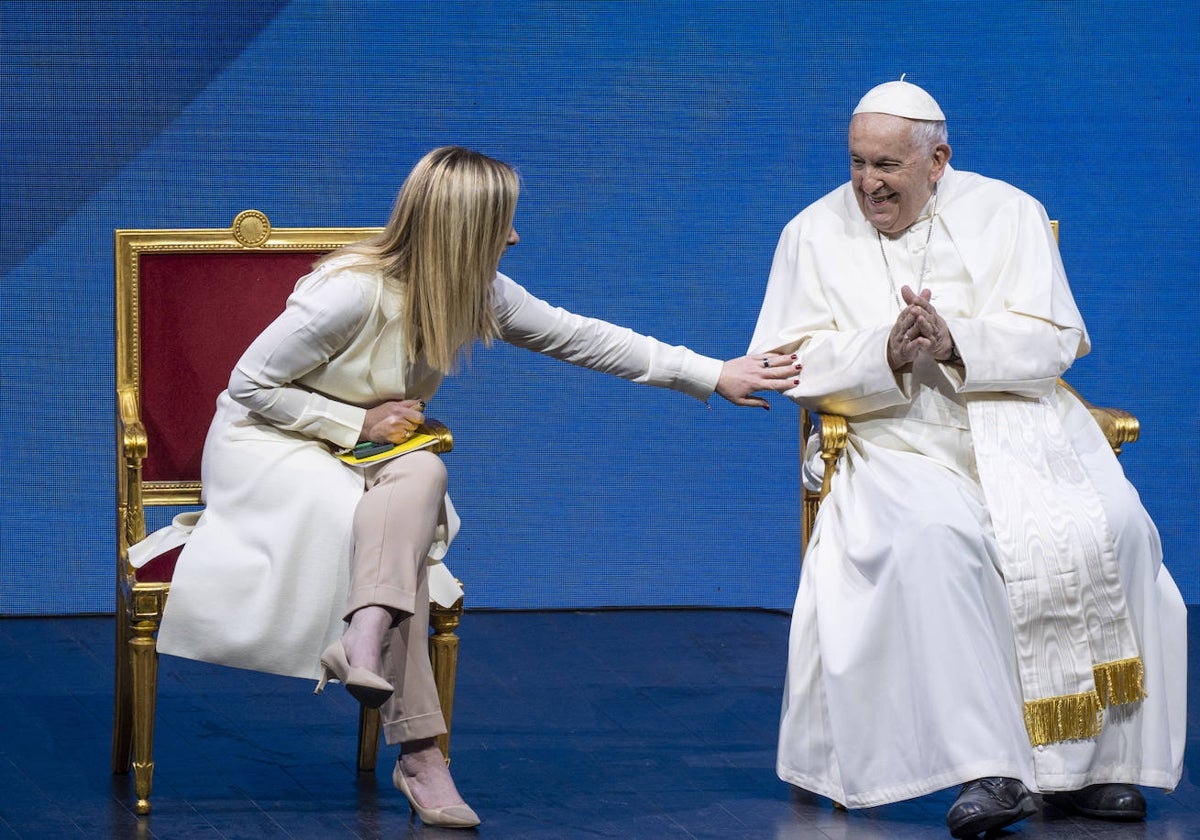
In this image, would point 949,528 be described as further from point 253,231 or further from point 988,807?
point 253,231

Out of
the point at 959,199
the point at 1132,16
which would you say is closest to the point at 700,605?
the point at 959,199

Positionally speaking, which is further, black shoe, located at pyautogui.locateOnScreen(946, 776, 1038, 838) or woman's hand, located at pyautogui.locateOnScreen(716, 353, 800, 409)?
woman's hand, located at pyautogui.locateOnScreen(716, 353, 800, 409)

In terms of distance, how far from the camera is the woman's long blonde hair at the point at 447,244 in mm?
3748

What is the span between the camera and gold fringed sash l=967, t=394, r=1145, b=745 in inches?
151

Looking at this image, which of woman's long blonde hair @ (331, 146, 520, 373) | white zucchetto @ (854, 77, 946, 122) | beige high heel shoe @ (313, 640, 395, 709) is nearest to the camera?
beige high heel shoe @ (313, 640, 395, 709)

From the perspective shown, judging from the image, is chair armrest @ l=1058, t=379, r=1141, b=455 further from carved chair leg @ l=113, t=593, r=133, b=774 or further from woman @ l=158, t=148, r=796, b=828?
carved chair leg @ l=113, t=593, r=133, b=774

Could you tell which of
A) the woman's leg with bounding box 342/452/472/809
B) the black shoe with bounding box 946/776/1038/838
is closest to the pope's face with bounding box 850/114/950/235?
the woman's leg with bounding box 342/452/472/809

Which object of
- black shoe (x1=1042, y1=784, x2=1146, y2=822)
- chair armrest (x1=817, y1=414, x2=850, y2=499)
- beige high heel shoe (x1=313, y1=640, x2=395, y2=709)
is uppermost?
chair armrest (x1=817, y1=414, x2=850, y2=499)

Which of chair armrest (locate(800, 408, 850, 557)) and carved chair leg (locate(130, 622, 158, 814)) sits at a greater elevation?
chair armrest (locate(800, 408, 850, 557))

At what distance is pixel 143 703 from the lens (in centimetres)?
382

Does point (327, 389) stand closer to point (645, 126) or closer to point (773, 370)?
point (773, 370)

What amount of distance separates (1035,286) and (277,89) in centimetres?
253

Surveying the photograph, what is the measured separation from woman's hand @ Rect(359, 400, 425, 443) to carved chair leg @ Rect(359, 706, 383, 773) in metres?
0.66

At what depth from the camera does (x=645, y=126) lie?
18.9 ft
